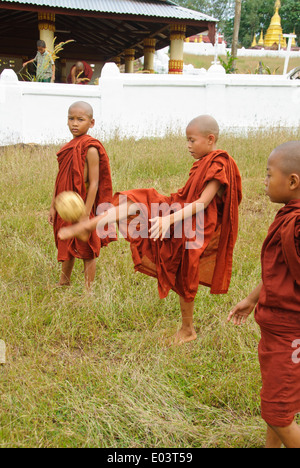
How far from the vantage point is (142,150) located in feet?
24.1

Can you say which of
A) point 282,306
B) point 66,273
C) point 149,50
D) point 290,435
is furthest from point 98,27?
point 290,435

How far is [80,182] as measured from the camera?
3576mm

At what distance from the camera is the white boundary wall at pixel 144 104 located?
28.3 feet

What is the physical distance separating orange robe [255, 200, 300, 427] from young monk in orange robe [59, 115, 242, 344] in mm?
902

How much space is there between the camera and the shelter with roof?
11438 millimetres

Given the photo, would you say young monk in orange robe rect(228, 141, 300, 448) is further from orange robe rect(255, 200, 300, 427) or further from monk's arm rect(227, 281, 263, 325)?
monk's arm rect(227, 281, 263, 325)

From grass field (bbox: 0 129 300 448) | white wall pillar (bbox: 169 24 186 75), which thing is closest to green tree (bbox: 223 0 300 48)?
white wall pillar (bbox: 169 24 186 75)

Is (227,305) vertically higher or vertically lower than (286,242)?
lower

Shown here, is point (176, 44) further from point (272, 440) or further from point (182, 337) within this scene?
point (272, 440)

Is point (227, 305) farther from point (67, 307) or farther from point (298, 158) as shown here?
point (298, 158)

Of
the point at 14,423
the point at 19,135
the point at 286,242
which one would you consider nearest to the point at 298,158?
the point at 286,242

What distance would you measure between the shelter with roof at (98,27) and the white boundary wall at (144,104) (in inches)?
124
